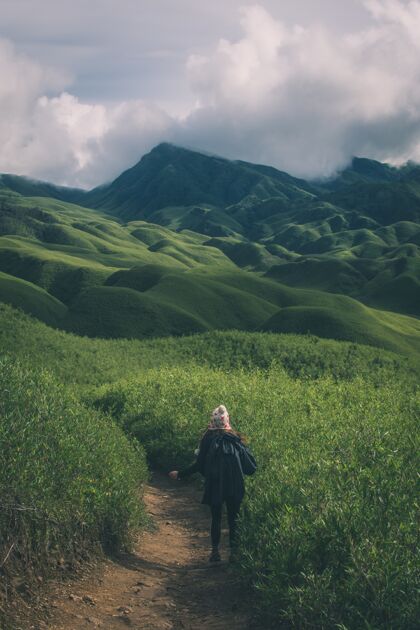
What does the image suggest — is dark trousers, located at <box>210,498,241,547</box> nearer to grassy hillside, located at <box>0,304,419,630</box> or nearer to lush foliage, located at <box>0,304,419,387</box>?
grassy hillside, located at <box>0,304,419,630</box>

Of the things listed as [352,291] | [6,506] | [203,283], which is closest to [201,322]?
[203,283]

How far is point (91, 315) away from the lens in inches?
2960

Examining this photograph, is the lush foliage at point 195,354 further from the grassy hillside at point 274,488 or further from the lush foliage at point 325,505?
the lush foliage at point 325,505

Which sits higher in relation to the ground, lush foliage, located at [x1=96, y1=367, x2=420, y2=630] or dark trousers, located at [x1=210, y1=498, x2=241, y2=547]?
lush foliage, located at [x1=96, y1=367, x2=420, y2=630]

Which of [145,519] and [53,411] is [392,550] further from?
[53,411]

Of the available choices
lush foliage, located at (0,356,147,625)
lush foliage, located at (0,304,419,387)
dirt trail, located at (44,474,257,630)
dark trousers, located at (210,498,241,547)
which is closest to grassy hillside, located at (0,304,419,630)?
lush foliage, located at (0,356,147,625)

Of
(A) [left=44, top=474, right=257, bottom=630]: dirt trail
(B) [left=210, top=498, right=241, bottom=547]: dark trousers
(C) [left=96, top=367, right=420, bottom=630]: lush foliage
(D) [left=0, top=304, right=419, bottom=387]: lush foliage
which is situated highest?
(D) [left=0, top=304, right=419, bottom=387]: lush foliage

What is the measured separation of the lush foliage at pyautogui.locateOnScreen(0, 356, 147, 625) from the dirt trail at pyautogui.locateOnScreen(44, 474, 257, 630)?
0.56 metres

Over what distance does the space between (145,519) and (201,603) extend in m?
3.46

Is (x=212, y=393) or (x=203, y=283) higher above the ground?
(x=203, y=283)

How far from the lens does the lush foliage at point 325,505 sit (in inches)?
317

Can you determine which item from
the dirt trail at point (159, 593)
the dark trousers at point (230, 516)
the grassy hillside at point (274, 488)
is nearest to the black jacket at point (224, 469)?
the dark trousers at point (230, 516)

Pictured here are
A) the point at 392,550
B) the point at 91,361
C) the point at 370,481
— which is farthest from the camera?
the point at 91,361

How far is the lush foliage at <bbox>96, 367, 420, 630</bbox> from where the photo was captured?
8.05 meters
